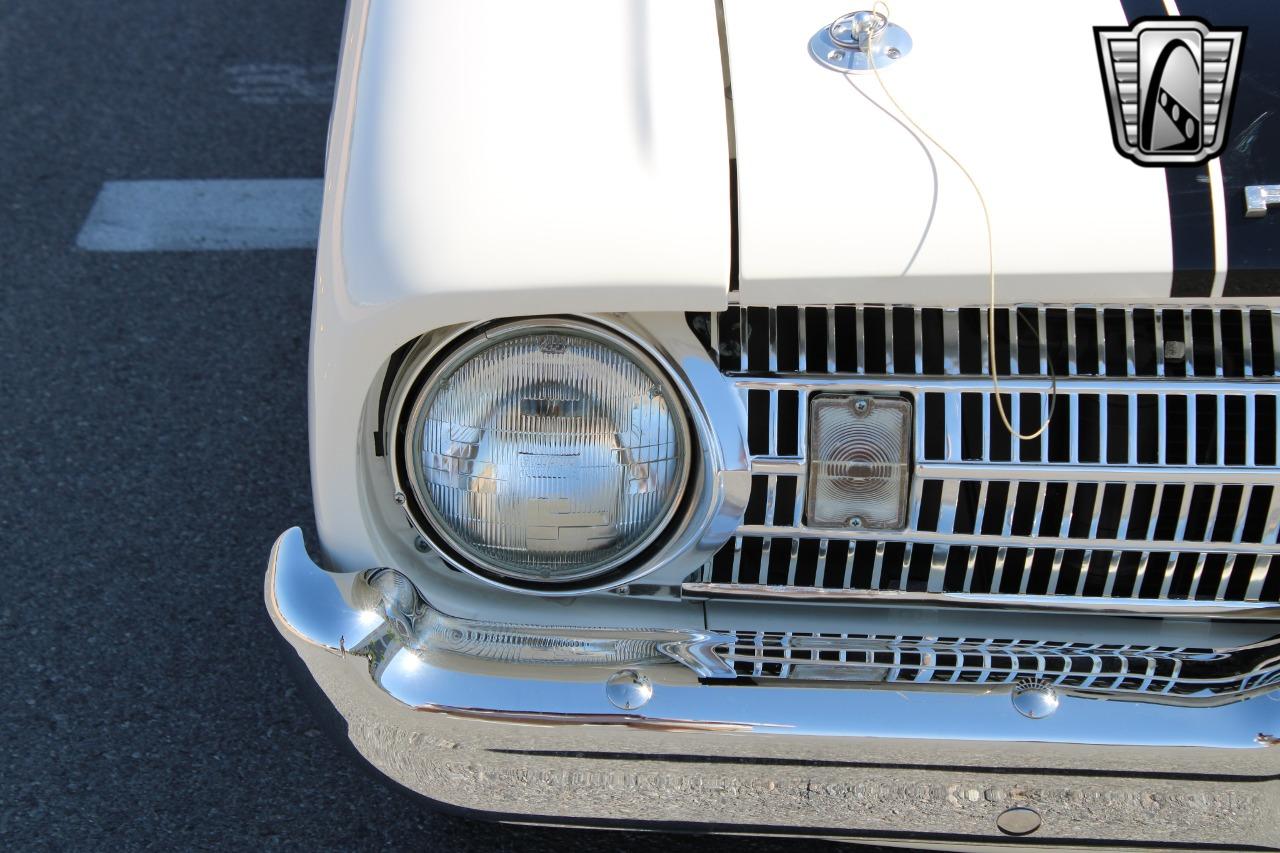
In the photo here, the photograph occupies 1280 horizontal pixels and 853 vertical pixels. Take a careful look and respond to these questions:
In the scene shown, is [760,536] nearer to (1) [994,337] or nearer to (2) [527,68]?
(1) [994,337]

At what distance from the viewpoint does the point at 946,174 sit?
1530mm

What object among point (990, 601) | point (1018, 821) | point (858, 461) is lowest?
point (1018, 821)

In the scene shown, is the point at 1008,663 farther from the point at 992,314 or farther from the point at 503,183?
the point at 503,183

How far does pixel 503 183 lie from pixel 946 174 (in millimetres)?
544

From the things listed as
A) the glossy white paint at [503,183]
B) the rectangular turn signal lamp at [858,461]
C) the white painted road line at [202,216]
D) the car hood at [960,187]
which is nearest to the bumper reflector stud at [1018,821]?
the rectangular turn signal lamp at [858,461]

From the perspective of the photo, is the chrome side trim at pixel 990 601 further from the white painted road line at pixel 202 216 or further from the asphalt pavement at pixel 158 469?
the white painted road line at pixel 202 216

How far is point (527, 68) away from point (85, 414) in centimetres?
187

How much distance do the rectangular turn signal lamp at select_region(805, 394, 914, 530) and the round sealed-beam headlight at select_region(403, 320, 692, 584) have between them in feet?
0.56

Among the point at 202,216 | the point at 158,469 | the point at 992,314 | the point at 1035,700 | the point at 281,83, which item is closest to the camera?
the point at 992,314

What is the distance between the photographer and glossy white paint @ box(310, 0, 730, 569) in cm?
145

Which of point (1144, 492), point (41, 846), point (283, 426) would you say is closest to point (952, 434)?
point (1144, 492)

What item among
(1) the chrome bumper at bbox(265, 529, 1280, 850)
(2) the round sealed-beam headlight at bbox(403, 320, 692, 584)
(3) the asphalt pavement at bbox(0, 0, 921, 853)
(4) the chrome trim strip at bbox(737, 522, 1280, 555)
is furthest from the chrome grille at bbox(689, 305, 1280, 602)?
(3) the asphalt pavement at bbox(0, 0, 921, 853)

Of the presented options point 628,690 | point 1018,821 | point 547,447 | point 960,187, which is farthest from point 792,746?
point 960,187

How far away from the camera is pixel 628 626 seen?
5.51 feet
